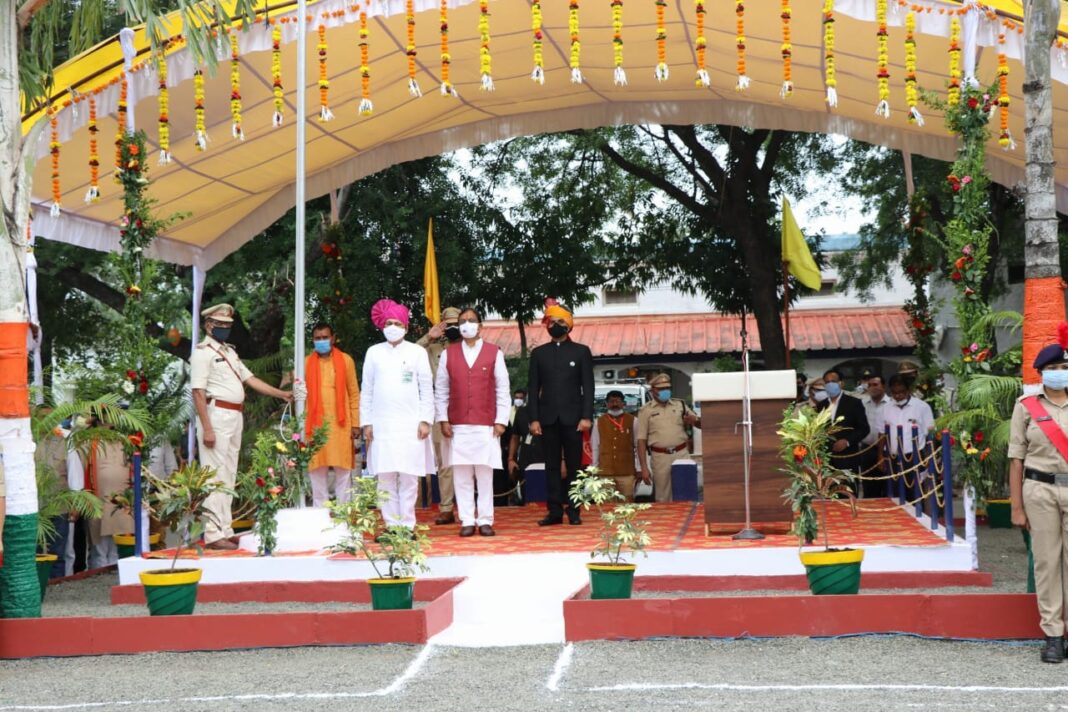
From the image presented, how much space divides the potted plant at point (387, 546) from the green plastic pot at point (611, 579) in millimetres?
919

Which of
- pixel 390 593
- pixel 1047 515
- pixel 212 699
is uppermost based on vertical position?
pixel 1047 515

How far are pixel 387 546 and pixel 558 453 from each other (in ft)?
9.33

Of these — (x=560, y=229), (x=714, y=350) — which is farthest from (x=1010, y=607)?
(x=714, y=350)

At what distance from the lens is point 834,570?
699 centimetres

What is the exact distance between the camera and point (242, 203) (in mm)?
13156

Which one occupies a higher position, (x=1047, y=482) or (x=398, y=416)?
(x=398, y=416)

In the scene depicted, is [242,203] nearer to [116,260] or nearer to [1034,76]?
[116,260]

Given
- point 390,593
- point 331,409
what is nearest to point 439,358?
point 331,409

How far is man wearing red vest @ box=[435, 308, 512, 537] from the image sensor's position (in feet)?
32.1

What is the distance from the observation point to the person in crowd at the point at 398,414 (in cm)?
952

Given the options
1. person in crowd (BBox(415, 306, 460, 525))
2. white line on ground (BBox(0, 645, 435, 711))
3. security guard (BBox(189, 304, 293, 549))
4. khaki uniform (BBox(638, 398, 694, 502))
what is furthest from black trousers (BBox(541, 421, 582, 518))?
white line on ground (BBox(0, 645, 435, 711))

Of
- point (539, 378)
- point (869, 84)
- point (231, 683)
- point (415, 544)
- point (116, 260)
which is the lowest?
point (231, 683)

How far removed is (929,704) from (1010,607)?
1.61 meters

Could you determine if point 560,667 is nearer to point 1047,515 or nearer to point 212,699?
point 212,699
